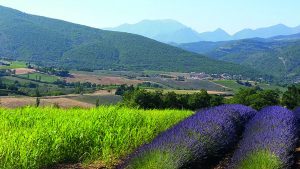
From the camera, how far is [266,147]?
28.4 ft

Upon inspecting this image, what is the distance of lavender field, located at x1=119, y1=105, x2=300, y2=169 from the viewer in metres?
7.17

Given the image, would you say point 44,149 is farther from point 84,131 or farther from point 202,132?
point 202,132

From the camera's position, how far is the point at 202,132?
917cm

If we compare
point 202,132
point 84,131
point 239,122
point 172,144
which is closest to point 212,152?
point 202,132

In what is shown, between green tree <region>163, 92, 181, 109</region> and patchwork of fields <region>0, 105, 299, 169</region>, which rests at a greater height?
patchwork of fields <region>0, 105, 299, 169</region>

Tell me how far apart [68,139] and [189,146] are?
91.5 inches

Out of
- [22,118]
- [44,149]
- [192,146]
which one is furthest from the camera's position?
[22,118]

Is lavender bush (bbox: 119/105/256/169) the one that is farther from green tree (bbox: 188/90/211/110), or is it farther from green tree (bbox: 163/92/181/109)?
green tree (bbox: 188/90/211/110)

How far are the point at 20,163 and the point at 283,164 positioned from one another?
4458 mm

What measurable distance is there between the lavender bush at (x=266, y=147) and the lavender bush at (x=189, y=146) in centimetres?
45

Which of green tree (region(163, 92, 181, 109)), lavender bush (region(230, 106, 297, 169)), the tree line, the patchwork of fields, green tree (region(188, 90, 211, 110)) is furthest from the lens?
green tree (region(188, 90, 211, 110))

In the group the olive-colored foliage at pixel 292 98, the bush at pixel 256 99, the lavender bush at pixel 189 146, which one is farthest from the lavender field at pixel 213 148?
the olive-colored foliage at pixel 292 98

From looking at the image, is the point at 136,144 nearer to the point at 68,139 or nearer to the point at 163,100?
the point at 68,139

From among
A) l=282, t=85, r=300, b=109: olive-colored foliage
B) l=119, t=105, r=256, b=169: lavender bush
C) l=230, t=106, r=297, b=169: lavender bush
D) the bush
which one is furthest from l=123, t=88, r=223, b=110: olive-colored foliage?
l=119, t=105, r=256, b=169: lavender bush
